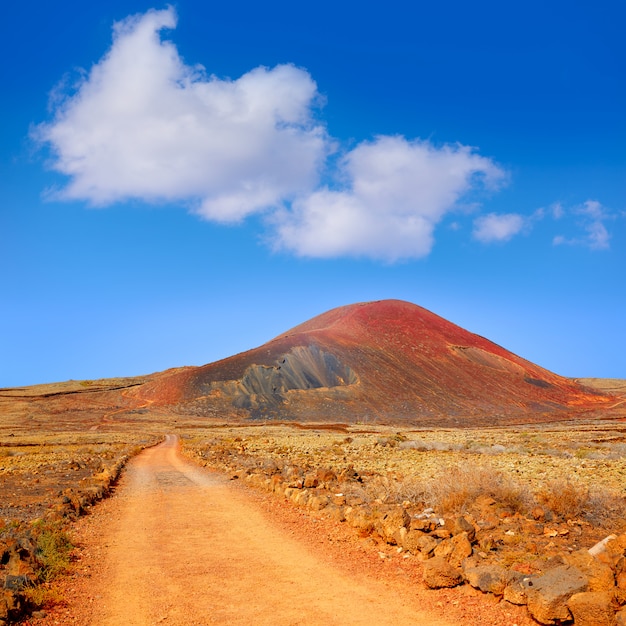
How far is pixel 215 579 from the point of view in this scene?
7461 millimetres

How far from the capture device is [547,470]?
16.7 meters

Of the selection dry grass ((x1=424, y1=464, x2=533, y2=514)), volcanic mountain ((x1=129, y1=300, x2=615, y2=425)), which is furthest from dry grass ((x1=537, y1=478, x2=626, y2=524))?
volcanic mountain ((x1=129, y1=300, x2=615, y2=425))

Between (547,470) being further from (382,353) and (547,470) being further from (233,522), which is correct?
(382,353)

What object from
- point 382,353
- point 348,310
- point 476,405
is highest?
point 348,310

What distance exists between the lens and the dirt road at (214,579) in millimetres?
6172

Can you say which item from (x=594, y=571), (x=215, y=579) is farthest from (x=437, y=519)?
(x=215, y=579)

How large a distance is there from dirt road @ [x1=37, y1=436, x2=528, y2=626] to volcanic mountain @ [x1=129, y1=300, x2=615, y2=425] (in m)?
64.1

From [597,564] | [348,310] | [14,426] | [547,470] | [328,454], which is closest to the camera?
[597,564]

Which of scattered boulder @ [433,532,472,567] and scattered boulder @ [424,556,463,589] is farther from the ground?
scattered boulder @ [433,532,472,567]

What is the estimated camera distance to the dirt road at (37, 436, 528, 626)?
6172 mm

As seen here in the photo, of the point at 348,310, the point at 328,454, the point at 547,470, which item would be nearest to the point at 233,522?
the point at 547,470

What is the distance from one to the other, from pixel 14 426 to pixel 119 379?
1995 inches

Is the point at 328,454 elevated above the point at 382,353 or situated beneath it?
situated beneath

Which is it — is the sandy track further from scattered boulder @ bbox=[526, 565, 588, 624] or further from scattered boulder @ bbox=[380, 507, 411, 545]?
scattered boulder @ bbox=[380, 507, 411, 545]
